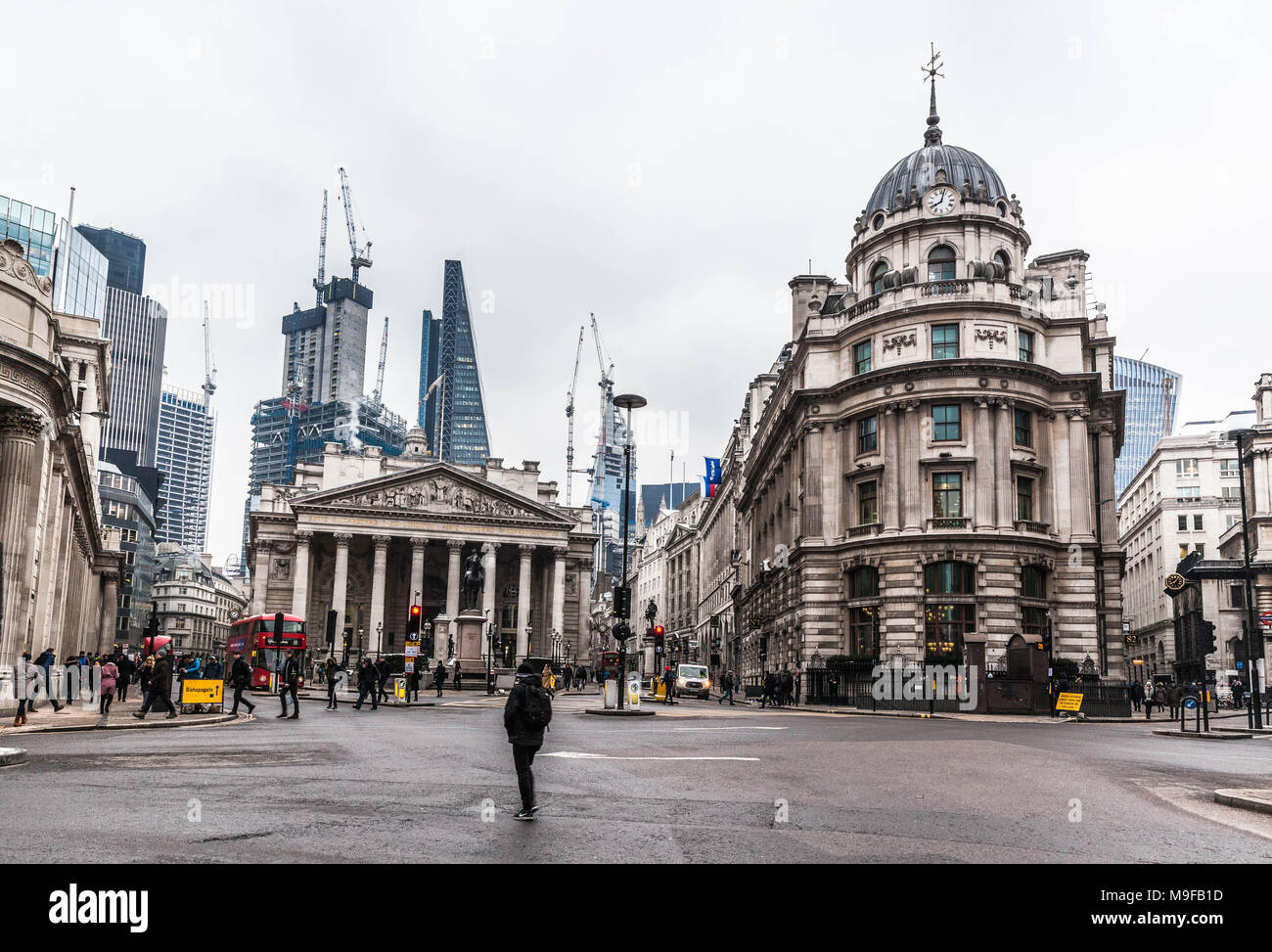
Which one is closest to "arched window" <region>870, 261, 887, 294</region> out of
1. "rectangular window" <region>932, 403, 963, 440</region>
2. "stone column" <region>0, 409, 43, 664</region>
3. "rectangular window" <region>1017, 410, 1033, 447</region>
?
"rectangular window" <region>932, 403, 963, 440</region>

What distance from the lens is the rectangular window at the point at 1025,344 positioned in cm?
4906

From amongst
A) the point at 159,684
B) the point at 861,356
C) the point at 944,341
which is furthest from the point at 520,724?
the point at 861,356

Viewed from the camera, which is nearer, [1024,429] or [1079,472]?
[1024,429]

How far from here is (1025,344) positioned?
1944 inches

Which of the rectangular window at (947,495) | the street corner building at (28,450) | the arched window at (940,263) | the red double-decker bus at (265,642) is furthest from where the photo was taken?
the red double-decker bus at (265,642)

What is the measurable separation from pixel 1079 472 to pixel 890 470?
9310mm

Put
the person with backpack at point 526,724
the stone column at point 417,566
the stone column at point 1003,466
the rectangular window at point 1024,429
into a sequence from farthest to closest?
1. the stone column at point 417,566
2. the rectangular window at point 1024,429
3. the stone column at point 1003,466
4. the person with backpack at point 526,724

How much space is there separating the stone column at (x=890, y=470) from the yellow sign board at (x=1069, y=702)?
39.3ft

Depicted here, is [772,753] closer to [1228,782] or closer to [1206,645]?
[1228,782]

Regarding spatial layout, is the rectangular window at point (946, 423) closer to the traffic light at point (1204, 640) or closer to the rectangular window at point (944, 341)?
the rectangular window at point (944, 341)

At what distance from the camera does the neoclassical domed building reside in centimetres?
4628

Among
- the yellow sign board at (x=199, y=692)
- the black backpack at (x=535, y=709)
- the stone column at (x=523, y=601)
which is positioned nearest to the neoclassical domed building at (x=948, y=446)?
the yellow sign board at (x=199, y=692)

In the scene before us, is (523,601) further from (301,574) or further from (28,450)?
(28,450)
